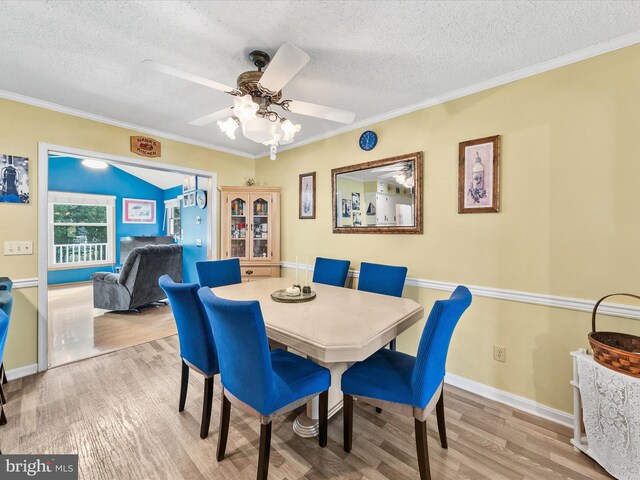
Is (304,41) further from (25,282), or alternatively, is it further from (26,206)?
(25,282)

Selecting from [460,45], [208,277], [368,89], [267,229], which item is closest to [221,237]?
[267,229]

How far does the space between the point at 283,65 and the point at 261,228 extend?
267 cm

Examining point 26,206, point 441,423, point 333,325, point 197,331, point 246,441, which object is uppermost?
point 26,206

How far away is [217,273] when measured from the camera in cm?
284

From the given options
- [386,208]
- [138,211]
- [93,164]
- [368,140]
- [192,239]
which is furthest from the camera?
[138,211]

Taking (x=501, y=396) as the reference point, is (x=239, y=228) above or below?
above

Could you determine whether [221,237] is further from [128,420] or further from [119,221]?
[119,221]

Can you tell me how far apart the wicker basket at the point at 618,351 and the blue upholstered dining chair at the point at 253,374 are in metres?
1.47

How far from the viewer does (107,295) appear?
13.8ft

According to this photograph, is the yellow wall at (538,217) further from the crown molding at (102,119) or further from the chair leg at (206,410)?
the crown molding at (102,119)

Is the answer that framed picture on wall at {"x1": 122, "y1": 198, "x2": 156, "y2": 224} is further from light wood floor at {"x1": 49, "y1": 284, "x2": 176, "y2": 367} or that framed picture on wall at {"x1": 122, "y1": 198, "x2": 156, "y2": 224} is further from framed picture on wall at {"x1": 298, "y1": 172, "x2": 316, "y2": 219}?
framed picture on wall at {"x1": 298, "y1": 172, "x2": 316, "y2": 219}

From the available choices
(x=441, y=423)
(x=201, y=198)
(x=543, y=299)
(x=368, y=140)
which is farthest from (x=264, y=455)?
(x=201, y=198)

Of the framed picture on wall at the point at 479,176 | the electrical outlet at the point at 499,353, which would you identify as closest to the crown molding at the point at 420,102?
the framed picture on wall at the point at 479,176

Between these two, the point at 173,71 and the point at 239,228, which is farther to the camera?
the point at 239,228
